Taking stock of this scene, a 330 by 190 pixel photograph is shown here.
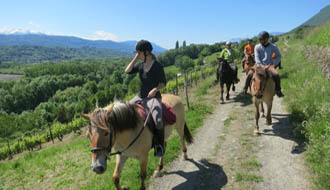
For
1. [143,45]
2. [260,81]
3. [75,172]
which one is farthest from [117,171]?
[260,81]

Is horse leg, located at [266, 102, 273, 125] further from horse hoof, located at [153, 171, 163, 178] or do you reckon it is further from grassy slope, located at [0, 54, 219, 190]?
horse hoof, located at [153, 171, 163, 178]

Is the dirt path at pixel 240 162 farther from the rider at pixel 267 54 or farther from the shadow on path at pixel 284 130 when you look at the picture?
the rider at pixel 267 54

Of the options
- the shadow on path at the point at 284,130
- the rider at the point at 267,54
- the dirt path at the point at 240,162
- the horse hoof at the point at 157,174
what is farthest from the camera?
the rider at the point at 267,54

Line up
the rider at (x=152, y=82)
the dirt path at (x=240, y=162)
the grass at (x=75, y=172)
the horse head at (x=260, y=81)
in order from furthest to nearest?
the horse head at (x=260, y=81) < the grass at (x=75, y=172) < the dirt path at (x=240, y=162) < the rider at (x=152, y=82)

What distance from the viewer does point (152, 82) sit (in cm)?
447

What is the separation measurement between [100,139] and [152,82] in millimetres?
1743

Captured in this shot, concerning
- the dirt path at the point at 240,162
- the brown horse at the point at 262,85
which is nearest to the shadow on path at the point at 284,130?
the dirt path at the point at 240,162

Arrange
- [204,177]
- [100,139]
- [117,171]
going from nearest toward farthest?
[100,139] → [117,171] → [204,177]

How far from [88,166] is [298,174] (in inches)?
245

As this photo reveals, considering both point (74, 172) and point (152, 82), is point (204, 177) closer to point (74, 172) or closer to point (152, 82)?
point (152, 82)

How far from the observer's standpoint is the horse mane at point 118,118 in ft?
11.0

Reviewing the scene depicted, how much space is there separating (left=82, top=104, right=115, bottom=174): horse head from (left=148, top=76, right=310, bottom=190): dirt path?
2.19 meters

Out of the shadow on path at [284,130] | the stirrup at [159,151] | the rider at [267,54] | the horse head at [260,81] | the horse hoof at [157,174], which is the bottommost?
the horse hoof at [157,174]

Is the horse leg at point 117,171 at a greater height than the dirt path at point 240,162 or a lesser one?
greater
